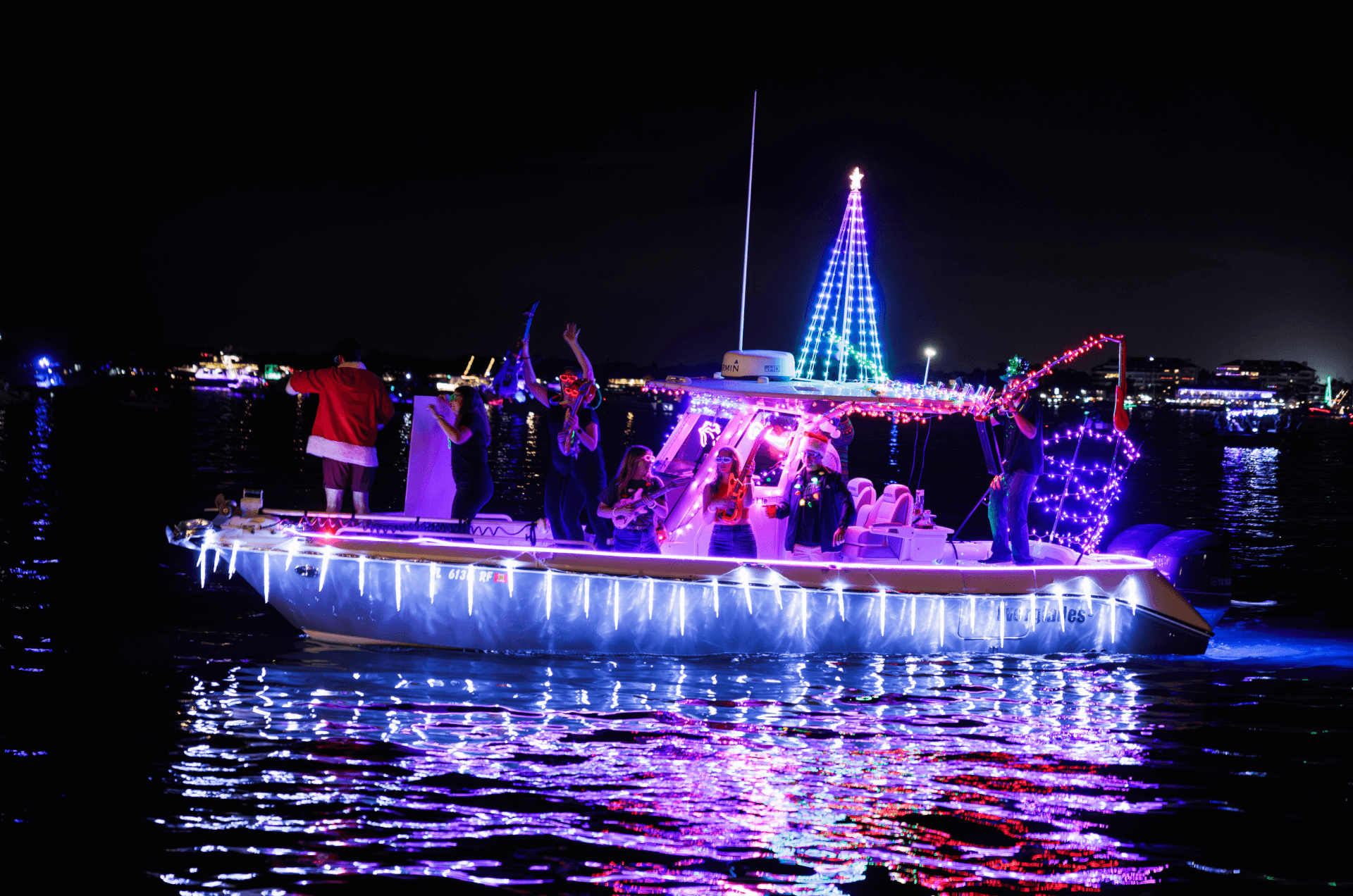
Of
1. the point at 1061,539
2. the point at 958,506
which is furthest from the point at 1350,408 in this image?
the point at 1061,539

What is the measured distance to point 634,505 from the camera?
8648 millimetres

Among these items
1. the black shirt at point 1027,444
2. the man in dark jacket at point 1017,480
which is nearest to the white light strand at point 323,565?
the man in dark jacket at point 1017,480

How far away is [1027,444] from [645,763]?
14.7 ft

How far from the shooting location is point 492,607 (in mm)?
8406

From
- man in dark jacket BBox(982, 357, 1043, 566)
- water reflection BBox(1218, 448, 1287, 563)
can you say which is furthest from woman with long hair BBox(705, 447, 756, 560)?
water reflection BBox(1218, 448, 1287, 563)

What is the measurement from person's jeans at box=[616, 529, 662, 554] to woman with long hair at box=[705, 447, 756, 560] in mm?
516

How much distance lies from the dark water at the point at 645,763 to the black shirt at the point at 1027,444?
5.86ft

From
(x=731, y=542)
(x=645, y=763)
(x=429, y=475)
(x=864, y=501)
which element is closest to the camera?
(x=645, y=763)

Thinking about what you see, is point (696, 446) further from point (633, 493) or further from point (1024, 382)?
point (1024, 382)

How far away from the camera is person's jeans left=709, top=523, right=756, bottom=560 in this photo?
8.73 m

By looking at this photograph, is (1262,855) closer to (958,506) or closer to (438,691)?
(438,691)

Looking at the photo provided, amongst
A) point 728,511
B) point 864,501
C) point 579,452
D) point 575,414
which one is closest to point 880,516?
point 864,501

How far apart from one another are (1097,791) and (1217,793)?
0.84 meters

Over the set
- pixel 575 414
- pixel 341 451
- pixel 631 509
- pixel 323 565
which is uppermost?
pixel 575 414
